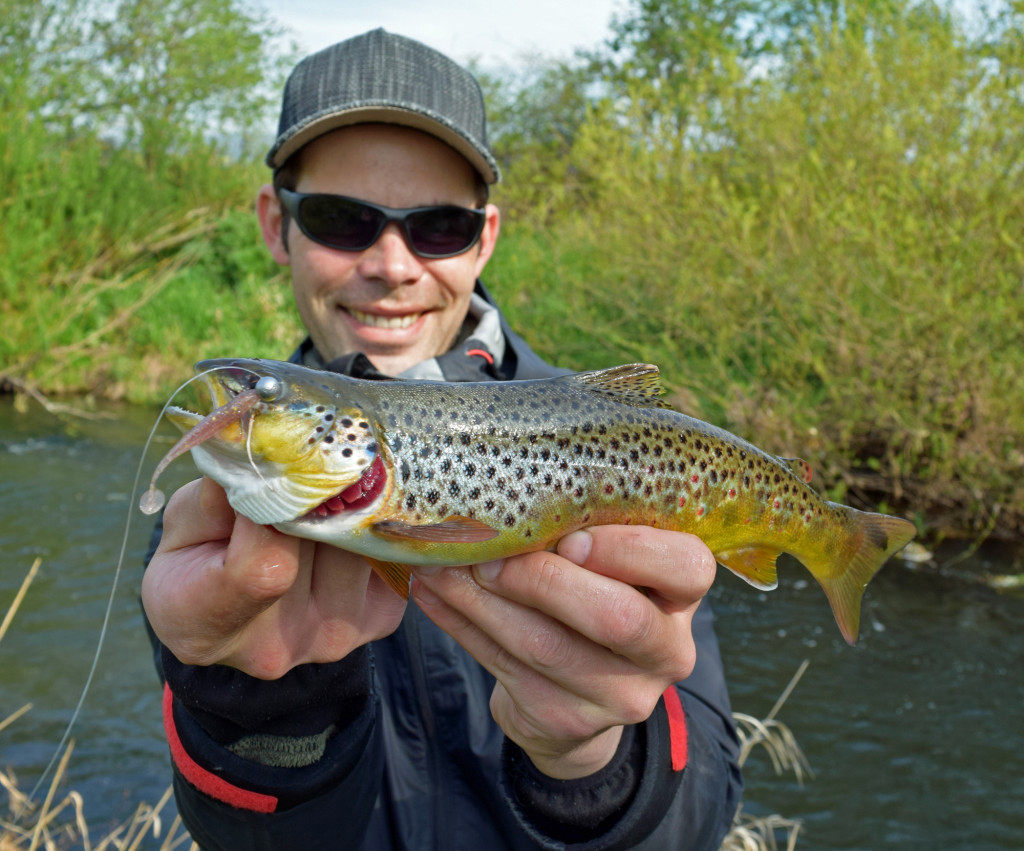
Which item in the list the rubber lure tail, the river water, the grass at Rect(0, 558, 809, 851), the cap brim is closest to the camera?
the rubber lure tail

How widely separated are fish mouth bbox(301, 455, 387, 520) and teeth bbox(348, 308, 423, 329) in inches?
76.2

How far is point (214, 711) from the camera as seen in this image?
2148 millimetres

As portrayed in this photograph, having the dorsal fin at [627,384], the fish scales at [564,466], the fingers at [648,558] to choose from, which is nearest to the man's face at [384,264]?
the dorsal fin at [627,384]

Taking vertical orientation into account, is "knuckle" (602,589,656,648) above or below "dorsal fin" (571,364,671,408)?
below

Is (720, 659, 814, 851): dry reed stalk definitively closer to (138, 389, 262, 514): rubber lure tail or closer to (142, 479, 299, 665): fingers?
(142, 479, 299, 665): fingers

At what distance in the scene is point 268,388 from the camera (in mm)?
1752

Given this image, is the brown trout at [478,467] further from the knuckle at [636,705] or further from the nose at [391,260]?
the nose at [391,260]

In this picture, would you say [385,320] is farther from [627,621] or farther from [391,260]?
[627,621]

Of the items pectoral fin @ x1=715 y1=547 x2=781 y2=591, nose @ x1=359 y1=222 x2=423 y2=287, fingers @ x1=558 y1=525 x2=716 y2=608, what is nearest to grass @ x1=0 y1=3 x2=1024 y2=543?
nose @ x1=359 y1=222 x2=423 y2=287

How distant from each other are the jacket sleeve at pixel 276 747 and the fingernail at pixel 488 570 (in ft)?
1.60

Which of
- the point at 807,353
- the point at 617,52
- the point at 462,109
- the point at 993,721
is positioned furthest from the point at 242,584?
the point at 617,52

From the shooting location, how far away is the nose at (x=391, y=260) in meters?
3.52

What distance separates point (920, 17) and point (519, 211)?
12665 mm

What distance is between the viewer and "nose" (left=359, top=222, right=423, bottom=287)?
3518 mm
